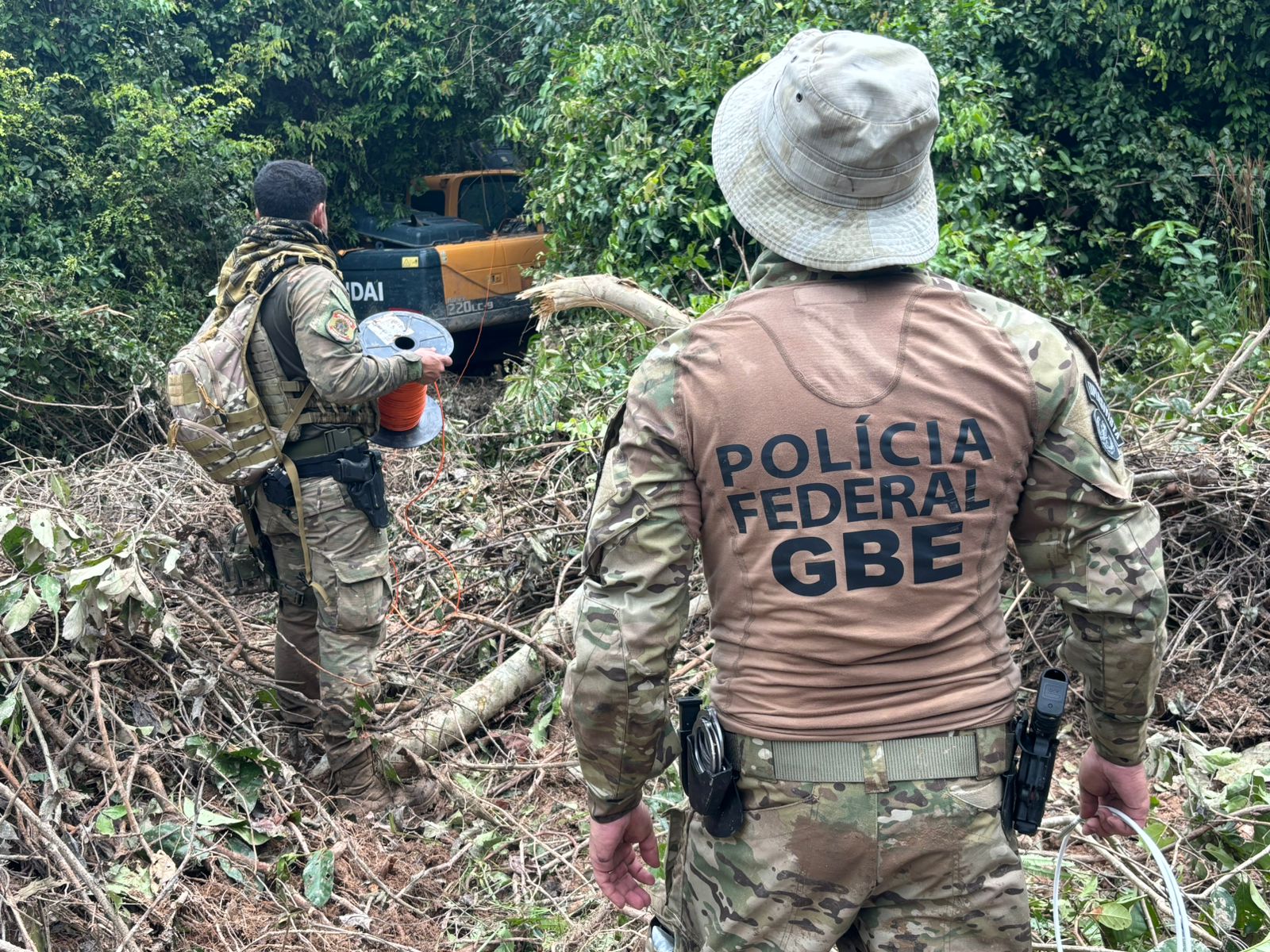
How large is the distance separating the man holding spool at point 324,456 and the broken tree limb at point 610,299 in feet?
4.29

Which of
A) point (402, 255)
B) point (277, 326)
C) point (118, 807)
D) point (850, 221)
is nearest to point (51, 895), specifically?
point (118, 807)

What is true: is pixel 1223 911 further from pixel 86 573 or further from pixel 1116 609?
pixel 86 573

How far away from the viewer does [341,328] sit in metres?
3.20

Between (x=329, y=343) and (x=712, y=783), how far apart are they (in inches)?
86.2

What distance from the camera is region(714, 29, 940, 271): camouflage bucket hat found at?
1396 mm

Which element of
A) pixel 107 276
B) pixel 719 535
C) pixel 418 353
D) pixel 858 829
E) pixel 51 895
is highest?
pixel 719 535

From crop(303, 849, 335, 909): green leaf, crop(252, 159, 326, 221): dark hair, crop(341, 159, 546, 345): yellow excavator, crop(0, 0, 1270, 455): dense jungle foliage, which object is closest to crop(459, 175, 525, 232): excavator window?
crop(341, 159, 546, 345): yellow excavator

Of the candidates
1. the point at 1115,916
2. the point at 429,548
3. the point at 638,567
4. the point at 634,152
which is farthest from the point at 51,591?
the point at 634,152

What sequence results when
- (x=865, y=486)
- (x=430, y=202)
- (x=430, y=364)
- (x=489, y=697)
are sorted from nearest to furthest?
1. (x=865, y=486)
2. (x=430, y=364)
3. (x=489, y=697)
4. (x=430, y=202)

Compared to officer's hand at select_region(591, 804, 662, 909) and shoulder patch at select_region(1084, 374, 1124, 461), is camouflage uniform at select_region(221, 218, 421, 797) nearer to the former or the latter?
officer's hand at select_region(591, 804, 662, 909)

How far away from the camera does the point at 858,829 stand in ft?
4.55

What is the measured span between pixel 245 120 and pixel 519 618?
8507 millimetres

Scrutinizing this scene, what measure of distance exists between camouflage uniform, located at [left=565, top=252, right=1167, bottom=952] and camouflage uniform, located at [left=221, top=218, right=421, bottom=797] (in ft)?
6.31

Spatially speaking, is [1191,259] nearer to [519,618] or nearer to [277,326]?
[519,618]
